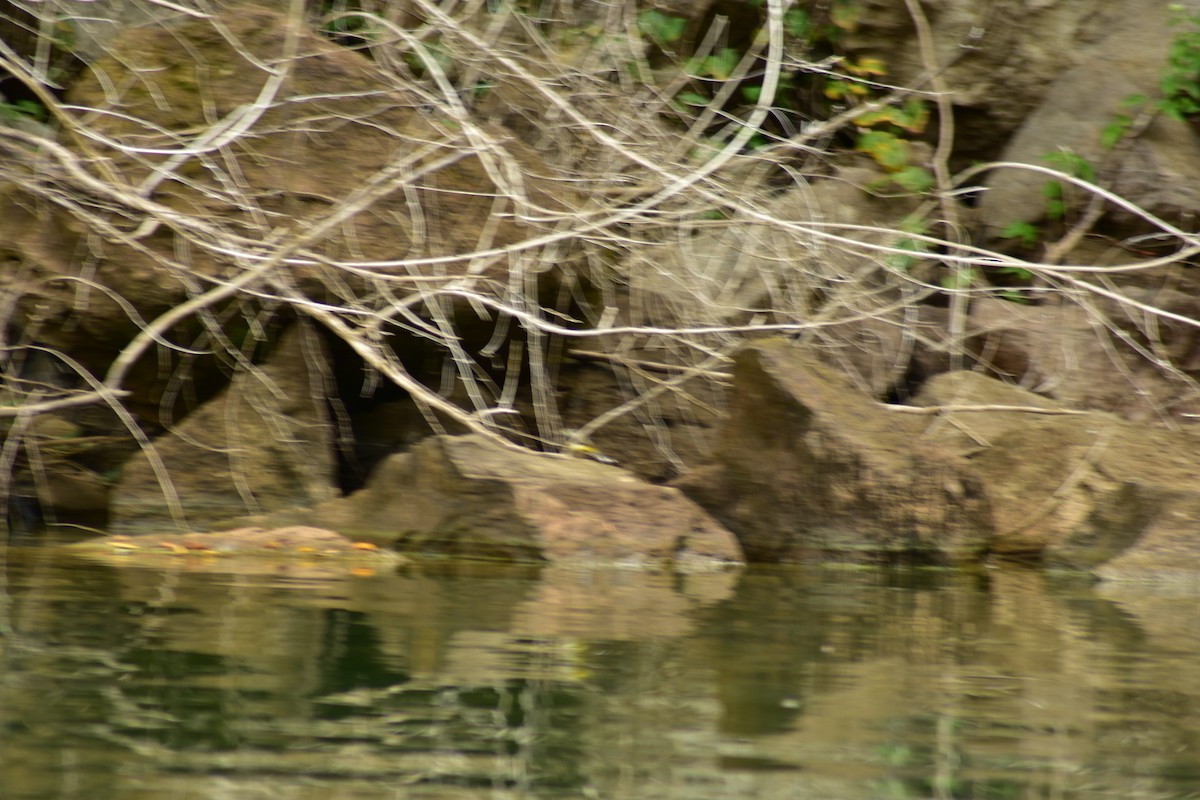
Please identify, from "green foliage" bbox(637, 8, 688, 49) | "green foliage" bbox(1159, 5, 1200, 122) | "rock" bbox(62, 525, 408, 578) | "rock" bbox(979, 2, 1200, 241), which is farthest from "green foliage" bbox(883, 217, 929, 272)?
"rock" bbox(62, 525, 408, 578)

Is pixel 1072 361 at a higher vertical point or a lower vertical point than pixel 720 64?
lower

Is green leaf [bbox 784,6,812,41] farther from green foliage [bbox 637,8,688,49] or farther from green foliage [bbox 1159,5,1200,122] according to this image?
green foliage [bbox 1159,5,1200,122]

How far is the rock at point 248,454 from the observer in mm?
5117

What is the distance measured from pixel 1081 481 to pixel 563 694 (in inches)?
146

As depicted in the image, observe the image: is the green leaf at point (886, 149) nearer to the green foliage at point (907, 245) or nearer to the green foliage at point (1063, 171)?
the green foliage at point (907, 245)

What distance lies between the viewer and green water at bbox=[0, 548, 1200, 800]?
1777 mm

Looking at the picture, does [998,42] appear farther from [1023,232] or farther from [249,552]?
[249,552]

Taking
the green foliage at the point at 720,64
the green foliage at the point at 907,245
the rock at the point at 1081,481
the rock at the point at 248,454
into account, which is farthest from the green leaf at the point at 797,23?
the rock at the point at 248,454

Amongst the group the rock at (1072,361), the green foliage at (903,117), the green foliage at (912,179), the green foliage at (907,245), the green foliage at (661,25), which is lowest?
the rock at (1072,361)

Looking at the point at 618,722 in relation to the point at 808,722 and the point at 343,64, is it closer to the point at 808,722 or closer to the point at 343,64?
the point at 808,722

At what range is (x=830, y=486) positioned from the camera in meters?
5.05

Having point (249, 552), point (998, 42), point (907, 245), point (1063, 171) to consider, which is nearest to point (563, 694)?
point (249, 552)

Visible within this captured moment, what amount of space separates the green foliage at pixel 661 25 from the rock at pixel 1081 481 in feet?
9.05

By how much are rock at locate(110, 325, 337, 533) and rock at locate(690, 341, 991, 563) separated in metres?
1.66
